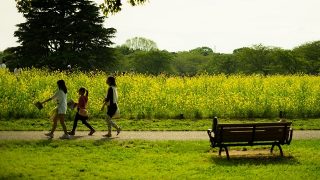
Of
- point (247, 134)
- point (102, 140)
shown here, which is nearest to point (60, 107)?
point (102, 140)

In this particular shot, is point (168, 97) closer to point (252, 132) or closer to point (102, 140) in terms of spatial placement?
point (102, 140)

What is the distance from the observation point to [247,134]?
33.5 feet

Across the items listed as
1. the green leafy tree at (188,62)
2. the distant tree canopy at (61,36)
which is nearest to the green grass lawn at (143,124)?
the distant tree canopy at (61,36)

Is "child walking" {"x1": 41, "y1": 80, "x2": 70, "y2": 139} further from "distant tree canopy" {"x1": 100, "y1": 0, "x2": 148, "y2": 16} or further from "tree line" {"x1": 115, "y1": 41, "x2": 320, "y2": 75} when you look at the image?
"tree line" {"x1": 115, "y1": 41, "x2": 320, "y2": 75}

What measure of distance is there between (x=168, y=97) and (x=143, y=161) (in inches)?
395

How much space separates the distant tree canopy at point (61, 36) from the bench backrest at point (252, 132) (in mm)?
38816

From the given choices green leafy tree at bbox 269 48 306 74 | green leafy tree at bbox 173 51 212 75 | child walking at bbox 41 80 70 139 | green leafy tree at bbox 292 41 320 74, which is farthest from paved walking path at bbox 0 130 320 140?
green leafy tree at bbox 173 51 212 75

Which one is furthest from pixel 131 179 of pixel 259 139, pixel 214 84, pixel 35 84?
pixel 214 84

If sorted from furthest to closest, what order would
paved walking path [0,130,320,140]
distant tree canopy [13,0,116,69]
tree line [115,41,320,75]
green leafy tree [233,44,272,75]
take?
1. green leafy tree [233,44,272,75]
2. tree line [115,41,320,75]
3. distant tree canopy [13,0,116,69]
4. paved walking path [0,130,320,140]

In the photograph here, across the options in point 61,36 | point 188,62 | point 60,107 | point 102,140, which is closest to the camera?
point 102,140

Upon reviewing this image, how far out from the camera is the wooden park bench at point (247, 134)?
32.9 ft

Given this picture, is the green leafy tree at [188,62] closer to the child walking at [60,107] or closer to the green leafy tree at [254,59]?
the green leafy tree at [254,59]

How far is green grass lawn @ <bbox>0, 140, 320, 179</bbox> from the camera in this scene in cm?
820

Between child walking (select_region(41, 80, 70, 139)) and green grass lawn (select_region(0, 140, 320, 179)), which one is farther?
child walking (select_region(41, 80, 70, 139))
